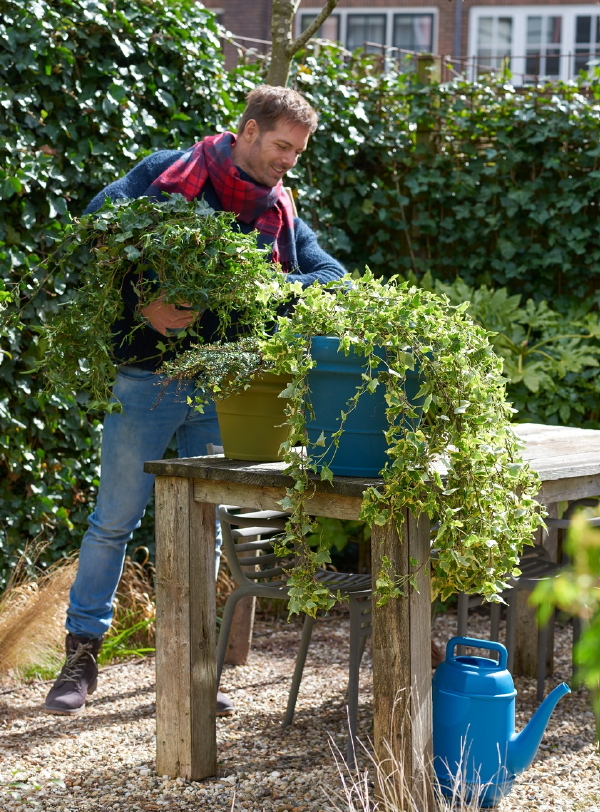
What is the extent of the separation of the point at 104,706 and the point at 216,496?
1221mm

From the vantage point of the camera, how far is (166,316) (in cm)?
231

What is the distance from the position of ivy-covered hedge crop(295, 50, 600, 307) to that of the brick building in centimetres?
672

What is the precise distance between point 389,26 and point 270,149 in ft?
31.5

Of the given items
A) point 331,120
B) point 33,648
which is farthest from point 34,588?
point 331,120

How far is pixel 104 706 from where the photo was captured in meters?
3.11

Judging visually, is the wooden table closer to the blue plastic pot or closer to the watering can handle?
the blue plastic pot

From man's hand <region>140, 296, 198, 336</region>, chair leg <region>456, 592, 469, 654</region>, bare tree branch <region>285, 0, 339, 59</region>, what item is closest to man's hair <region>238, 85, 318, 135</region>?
man's hand <region>140, 296, 198, 336</region>

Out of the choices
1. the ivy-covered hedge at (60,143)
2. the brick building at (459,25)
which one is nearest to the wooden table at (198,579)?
the ivy-covered hedge at (60,143)

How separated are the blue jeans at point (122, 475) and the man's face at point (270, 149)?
64 centimetres

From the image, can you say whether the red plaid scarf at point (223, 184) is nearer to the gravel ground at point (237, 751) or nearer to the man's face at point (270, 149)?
the man's face at point (270, 149)

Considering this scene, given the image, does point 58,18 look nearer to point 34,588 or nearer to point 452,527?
point 34,588

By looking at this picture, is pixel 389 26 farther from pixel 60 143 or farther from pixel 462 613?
pixel 462 613

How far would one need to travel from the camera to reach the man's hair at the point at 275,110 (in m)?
2.59

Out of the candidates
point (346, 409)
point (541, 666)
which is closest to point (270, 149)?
point (346, 409)
